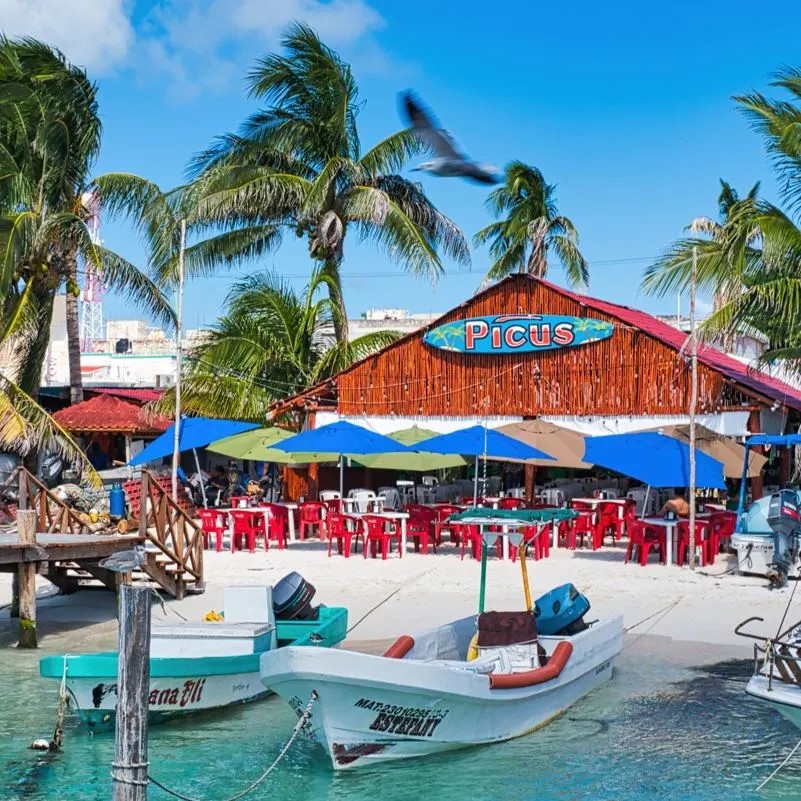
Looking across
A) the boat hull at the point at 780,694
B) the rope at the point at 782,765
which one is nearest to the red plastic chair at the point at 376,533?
the rope at the point at 782,765

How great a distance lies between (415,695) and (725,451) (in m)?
12.4

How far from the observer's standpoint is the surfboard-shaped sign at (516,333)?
26.4m

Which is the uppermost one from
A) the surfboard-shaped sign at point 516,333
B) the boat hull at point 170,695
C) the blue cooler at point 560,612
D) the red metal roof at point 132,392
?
the surfboard-shaped sign at point 516,333

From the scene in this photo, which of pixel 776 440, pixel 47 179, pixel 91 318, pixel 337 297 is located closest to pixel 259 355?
pixel 337 297

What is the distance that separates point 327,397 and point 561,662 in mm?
17986

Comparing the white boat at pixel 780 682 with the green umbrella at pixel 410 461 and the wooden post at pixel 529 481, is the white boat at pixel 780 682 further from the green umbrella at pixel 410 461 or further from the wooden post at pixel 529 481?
the wooden post at pixel 529 481

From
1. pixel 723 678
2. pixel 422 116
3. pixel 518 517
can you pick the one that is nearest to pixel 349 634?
pixel 518 517

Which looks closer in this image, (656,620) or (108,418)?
(656,620)

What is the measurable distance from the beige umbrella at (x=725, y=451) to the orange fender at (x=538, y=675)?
950cm

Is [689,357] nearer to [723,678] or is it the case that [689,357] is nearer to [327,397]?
[327,397]

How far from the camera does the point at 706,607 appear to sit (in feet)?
56.2

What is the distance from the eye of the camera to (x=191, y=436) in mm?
25547

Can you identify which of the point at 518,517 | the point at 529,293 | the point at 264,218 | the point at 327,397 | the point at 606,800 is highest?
the point at 264,218

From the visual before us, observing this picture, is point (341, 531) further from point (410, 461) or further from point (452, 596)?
point (452, 596)
